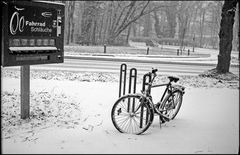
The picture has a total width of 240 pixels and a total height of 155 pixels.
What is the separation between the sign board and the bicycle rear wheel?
2.60 m

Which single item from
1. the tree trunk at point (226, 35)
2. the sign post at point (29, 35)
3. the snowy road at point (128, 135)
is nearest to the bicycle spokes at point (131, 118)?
the snowy road at point (128, 135)

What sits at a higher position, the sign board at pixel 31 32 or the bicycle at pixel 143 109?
the sign board at pixel 31 32

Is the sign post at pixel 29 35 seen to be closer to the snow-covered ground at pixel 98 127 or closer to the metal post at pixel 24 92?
the metal post at pixel 24 92

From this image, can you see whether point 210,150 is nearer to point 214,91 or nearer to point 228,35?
point 214,91

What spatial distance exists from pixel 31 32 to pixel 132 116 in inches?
106

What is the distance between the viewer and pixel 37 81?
1045 centimetres

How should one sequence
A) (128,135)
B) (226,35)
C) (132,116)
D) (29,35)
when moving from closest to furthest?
(128,135) < (132,116) < (29,35) < (226,35)

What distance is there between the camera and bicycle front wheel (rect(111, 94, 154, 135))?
536cm

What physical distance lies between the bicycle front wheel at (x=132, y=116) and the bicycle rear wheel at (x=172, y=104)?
1.89 ft

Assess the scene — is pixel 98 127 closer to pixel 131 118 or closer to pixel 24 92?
pixel 131 118

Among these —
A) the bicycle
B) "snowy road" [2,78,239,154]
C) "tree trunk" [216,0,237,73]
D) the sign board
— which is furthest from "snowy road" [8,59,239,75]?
the bicycle

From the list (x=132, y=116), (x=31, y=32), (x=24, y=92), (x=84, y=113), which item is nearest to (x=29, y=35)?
(x=31, y=32)

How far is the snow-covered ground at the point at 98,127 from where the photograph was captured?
4.80 metres

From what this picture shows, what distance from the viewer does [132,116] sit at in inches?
221
